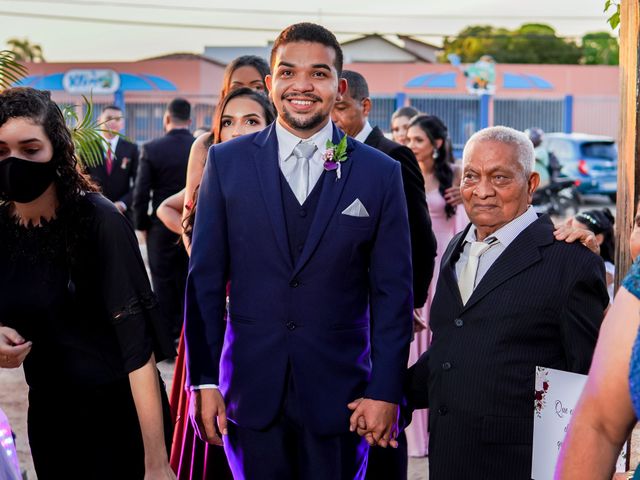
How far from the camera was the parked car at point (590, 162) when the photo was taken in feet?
Result: 84.8

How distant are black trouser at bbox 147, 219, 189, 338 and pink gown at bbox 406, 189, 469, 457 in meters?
3.15

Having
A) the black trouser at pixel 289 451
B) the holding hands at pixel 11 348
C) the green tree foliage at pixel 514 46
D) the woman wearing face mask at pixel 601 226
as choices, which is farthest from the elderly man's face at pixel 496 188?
the green tree foliage at pixel 514 46

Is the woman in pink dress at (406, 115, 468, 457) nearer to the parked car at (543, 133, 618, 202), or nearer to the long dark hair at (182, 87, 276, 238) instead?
the long dark hair at (182, 87, 276, 238)

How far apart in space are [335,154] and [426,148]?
4.18 metres

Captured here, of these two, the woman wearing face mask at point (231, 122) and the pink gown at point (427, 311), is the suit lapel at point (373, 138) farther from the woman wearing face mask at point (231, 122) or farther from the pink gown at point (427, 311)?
the pink gown at point (427, 311)

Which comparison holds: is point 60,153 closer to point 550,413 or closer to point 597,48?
point 550,413

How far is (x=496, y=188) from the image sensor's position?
375 cm

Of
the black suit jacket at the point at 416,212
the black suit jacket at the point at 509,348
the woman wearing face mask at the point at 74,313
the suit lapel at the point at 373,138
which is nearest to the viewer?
the woman wearing face mask at the point at 74,313

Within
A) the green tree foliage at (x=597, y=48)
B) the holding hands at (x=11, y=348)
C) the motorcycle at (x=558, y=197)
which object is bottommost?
the motorcycle at (x=558, y=197)

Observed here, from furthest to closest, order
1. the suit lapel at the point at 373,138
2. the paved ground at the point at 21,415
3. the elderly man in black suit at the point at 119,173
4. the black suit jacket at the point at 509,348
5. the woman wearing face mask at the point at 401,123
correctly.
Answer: the elderly man in black suit at the point at 119,173 < the woman wearing face mask at the point at 401,123 < the paved ground at the point at 21,415 < the suit lapel at the point at 373,138 < the black suit jacket at the point at 509,348

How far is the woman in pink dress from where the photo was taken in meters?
6.66

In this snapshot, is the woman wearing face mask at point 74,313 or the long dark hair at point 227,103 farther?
the long dark hair at point 227,103

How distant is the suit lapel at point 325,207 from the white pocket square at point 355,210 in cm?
5

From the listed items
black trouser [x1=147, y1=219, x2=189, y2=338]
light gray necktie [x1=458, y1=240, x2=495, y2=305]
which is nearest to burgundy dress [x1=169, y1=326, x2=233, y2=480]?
light gray necktie [x1=458, y1=240, x2=495, y2=305]
